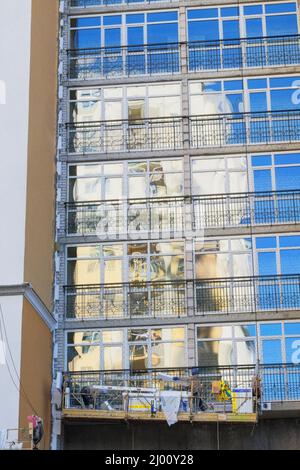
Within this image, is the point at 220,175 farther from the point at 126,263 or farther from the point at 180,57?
the point at 180,57

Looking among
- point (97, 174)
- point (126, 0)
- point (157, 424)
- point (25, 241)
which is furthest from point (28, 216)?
point (126, 0)

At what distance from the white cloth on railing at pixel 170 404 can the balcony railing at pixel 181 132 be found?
5.76m

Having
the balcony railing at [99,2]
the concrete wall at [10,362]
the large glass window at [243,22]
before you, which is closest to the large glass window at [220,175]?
the large glass window at [243,22]

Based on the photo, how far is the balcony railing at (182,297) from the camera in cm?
2195

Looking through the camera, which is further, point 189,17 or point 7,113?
point 189,17

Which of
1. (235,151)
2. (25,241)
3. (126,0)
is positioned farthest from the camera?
(126,0)

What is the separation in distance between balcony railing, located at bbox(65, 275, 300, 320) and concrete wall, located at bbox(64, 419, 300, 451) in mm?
2347

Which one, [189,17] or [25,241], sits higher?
[189,17]

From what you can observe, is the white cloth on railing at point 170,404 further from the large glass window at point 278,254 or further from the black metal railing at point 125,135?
the black metal railing at point 125,135

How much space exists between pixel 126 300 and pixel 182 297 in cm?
120

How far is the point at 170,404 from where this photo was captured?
2061 centimetres

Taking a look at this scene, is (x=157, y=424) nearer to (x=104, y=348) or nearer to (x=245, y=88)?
(x=104, y=348)

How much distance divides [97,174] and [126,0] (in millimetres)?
4444

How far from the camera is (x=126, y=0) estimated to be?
24625mm
